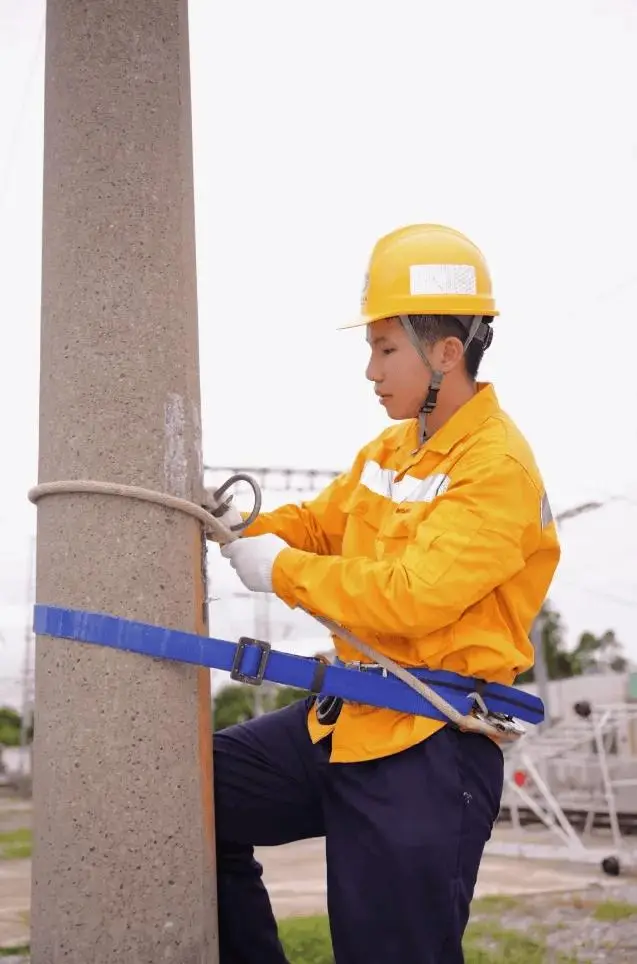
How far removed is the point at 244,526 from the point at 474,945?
12.6ft

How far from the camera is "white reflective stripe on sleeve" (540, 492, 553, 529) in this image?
2.54 m

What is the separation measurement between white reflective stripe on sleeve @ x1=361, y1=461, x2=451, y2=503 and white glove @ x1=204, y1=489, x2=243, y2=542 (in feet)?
1.18

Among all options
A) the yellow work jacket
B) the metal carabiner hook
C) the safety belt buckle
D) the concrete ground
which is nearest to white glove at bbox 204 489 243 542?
the metal carabiner hook

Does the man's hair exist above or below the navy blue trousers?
above

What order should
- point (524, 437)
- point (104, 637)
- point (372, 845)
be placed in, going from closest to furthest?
point (104, 637), point (372, 845), point (524, 437)

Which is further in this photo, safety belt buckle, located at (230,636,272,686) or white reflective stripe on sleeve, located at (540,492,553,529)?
white reflective stripe on sleeve, located at (540,492,553,529)

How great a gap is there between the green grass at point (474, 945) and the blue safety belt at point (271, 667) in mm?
2954

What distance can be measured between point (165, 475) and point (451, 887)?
1.05 metres

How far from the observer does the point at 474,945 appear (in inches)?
218

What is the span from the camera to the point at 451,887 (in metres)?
2.28

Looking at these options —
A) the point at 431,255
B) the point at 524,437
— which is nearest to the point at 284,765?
the point at 524,437

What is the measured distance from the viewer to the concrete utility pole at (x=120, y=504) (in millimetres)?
2113

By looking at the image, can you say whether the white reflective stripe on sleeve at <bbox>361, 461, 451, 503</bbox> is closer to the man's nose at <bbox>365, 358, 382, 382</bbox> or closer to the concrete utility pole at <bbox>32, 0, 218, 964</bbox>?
the man's nose at <bbox>365, 358, 382, 382</bbox>

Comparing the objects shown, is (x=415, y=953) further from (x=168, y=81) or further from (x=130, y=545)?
(x=168, y=81)
